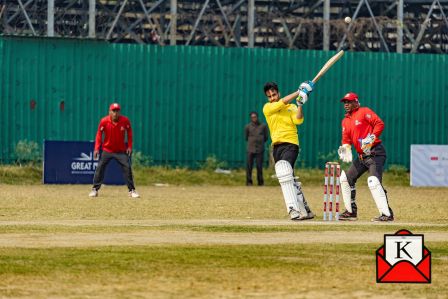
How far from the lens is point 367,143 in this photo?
21375 millimetres

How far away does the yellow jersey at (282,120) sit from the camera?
21016 millimetres

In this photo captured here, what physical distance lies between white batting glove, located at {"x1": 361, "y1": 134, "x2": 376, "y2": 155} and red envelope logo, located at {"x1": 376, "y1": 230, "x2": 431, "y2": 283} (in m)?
8.89

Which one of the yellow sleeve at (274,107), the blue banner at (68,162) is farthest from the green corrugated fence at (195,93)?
the yellow sleeve at (274,107)

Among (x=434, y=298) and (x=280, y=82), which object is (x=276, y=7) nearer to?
(x=280, y=82)

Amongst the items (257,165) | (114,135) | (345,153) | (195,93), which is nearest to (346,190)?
(345,153)

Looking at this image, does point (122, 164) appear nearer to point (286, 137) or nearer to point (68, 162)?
point (68, 162)

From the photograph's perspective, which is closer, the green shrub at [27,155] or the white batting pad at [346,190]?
the white batting pad at [346,190]

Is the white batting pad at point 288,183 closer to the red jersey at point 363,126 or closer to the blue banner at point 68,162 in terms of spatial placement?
the red jersey at point 363,126

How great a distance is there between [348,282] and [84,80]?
85.9 ft

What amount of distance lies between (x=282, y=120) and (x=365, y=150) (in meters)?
1.37

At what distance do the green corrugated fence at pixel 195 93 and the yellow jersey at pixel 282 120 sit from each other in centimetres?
1761

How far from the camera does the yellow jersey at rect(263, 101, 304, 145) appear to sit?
68.9ft

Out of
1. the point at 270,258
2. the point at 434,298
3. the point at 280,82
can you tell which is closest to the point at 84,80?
the point at 280,82

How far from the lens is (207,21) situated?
45844 mm
